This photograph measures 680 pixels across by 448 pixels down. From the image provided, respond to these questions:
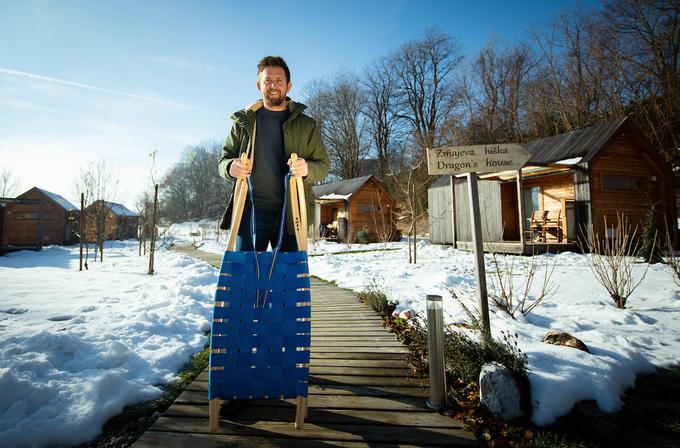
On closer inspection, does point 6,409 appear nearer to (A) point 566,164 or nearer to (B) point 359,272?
(B) point 359,272

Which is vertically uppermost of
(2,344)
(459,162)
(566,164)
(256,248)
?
(566,164)

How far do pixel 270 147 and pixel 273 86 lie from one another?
436 millimetres

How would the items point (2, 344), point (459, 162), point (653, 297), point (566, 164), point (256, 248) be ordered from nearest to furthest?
point (256, 248), point (2, 344), point (459, 162), point (653, 297), point (566, 164)

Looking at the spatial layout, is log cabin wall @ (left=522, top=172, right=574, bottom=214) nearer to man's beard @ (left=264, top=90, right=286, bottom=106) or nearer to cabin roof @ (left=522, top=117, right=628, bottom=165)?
cabin roof @ (left=522, top=117, right=628, bottom=165)

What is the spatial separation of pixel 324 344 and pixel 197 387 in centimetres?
131

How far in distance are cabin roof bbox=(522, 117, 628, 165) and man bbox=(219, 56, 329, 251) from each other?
35.4 ft

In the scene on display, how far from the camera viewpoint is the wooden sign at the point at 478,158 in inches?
112

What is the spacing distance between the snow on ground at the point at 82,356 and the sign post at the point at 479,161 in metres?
2.85

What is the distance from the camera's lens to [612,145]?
11.2 metres

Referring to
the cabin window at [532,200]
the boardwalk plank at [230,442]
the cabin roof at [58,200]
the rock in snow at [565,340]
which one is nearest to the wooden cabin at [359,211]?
the cabin window at [532,200]

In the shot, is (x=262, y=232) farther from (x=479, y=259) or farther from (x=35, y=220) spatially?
(x=35, y=220)

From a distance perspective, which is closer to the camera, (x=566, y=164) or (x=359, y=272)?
(x=359, y=272)

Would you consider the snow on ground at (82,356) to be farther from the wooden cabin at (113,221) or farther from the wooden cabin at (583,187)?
the wooden cabin at (583,187)

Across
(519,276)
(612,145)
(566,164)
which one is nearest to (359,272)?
(519,276)
